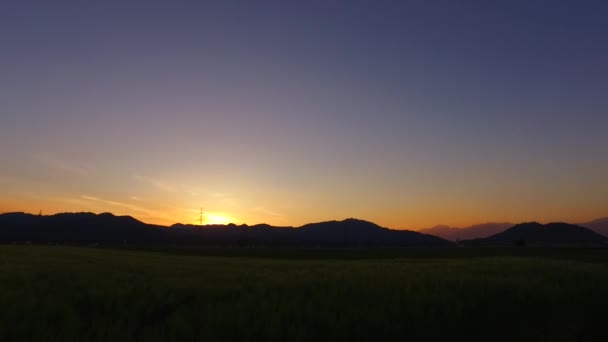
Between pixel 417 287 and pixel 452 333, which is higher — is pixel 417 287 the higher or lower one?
the higher one

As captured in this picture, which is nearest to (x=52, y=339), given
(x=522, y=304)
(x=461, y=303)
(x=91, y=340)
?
(x=91, y=340)

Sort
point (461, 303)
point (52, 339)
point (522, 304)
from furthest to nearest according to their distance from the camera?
point (522, 304), point (461, 303), point (52, 339)

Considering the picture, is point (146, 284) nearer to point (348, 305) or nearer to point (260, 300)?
point (260, 300)

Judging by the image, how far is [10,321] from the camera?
26.0 feet

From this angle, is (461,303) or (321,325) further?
(461,303)

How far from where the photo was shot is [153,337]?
7.37 metres

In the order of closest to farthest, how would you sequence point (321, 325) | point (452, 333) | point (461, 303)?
1. point (321, 325)
2. point (452, 333)
3. point (461, 303)

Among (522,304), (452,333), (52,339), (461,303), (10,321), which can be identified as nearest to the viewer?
(52,339)

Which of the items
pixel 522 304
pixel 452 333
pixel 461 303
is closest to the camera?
pixel 452 333

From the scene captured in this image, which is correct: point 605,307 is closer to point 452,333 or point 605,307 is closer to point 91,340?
point 452,333

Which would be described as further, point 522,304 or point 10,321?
point 522,304

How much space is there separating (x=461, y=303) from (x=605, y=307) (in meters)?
4.37

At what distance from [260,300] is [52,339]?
405 cm

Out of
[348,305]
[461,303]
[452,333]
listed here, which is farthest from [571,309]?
[348,305]
